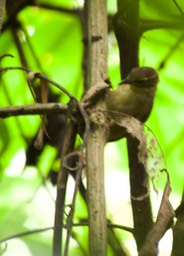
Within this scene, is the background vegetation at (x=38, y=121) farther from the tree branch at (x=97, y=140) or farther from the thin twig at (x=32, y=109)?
the thin twig at (x=32, y=109)

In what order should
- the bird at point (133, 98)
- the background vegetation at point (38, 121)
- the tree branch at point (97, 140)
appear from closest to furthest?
the tree branch at point (97, 140) → the bird at point (133, 98) → the background vegetation at point (38, 121)

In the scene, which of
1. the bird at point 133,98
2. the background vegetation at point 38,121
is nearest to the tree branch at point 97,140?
the bird at point 133,98

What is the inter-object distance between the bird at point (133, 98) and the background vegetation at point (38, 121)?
7.0 inches

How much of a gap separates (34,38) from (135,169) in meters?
0.89

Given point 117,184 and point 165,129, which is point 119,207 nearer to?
point 117,184

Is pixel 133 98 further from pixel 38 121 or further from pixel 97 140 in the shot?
pixel 38 121

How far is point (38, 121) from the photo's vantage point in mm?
1847

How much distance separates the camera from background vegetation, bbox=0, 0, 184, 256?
4.97 feet

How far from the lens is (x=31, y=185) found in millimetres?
1727

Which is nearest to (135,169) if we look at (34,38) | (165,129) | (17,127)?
(165,129)

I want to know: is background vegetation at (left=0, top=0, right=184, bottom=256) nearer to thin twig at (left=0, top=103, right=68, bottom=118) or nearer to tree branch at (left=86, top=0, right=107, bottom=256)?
tree branch at (left=86, top=0, right=107, bottom=256)

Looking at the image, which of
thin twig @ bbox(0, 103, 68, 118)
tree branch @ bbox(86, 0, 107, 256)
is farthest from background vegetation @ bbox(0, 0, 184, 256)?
thin twig @ bbox(0, 103, 68, 118)

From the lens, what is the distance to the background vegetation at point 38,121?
4.97ft

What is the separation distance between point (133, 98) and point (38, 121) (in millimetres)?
809
